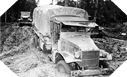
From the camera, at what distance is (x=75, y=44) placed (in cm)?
519

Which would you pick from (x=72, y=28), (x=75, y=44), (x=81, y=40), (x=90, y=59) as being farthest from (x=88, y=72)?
(x=72, y=28)

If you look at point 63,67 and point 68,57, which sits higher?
point 68,57

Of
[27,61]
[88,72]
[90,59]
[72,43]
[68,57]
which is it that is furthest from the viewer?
[27,61]

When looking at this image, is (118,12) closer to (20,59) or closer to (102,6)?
(102,6)

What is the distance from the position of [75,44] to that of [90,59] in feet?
1.76

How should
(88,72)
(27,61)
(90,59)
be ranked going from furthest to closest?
(27,61)
(90,59)
(88,72)

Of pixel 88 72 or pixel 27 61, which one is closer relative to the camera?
pixel 88 72

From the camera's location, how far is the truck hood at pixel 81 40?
16.6 ft

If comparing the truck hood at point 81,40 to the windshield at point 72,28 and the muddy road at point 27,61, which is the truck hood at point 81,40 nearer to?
the windshield at point 72,28

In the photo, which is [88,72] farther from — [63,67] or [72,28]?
[72,28]

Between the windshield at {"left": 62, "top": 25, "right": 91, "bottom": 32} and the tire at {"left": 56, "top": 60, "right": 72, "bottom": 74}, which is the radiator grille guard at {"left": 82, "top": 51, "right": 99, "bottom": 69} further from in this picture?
the windshield at {"left": 62, "top": 25, "right": 91, "bottom": 32}

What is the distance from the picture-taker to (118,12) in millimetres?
5105

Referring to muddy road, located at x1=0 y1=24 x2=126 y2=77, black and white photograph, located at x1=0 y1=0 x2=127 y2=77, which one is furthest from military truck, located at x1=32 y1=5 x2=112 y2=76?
muddy road, located at x1=0 y1=24 x2=126 y2=77

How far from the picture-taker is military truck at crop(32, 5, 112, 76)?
4.95 metres
